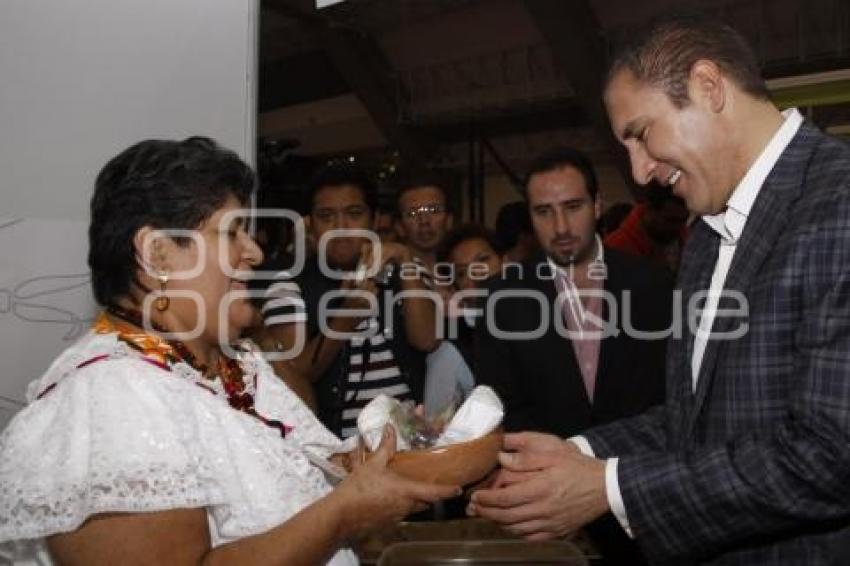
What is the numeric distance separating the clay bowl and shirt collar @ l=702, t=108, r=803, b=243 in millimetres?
555

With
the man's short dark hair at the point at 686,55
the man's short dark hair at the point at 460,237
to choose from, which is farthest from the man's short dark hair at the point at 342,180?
the man's short dark hair at the point at 686,55

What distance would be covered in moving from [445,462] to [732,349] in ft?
1.54

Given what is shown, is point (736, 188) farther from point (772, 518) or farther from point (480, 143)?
point (480, 143)

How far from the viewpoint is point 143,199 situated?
1.26 meters

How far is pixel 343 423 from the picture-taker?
2.28 meters

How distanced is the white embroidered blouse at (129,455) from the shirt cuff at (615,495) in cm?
47

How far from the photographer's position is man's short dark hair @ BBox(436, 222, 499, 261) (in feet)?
9.58

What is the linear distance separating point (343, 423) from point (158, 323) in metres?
1.03

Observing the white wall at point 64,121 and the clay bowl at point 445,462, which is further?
the white wall at point 64,121

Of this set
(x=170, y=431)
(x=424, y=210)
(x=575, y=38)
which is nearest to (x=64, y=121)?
(x=170, y=431)

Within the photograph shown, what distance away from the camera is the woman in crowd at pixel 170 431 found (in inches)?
43.1

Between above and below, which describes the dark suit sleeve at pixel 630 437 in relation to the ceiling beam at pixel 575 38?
below

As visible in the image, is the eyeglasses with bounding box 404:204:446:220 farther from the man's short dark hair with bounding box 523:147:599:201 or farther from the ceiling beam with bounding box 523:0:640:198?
the ceiling beam with bounding box 523:0:640:198

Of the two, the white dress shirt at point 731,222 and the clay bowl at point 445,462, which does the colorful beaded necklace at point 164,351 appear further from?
the white dress shirt at point 731,222
